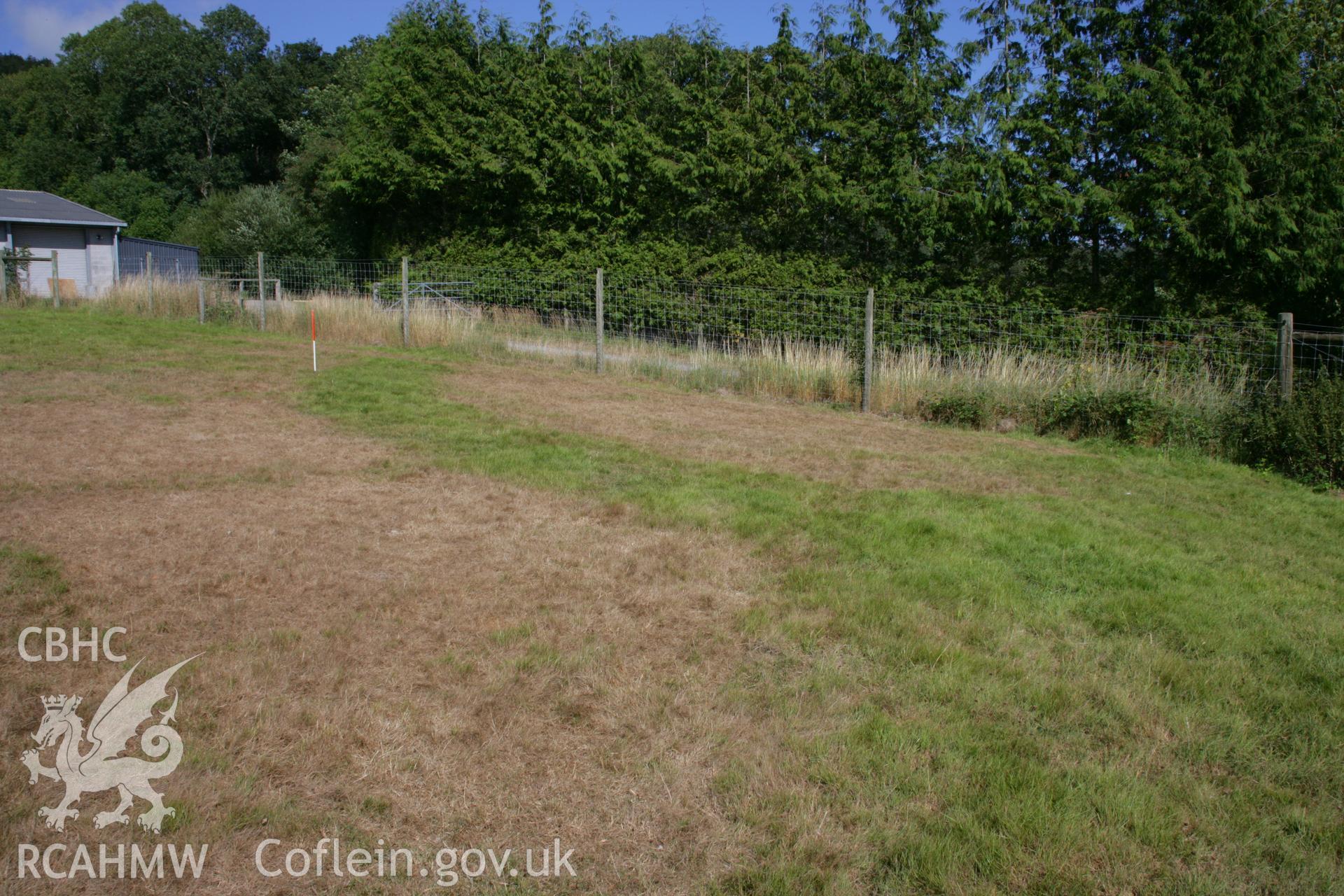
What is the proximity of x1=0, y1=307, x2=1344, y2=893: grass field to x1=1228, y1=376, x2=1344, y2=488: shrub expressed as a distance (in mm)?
807

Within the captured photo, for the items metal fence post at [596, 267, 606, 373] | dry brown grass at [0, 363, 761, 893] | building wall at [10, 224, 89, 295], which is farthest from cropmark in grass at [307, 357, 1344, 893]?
building wall at [10, 224, 89, 295]

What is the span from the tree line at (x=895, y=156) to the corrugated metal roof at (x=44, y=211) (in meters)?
7.49

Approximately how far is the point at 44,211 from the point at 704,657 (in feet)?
113

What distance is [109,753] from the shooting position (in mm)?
3115

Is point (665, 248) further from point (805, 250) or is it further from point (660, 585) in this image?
point (660, 585)

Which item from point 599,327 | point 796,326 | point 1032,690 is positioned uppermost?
point 796,326

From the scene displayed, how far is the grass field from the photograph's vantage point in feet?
9.37

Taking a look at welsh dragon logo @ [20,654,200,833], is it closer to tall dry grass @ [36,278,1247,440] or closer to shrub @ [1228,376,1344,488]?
shrub @ [1228,376,1344,488]

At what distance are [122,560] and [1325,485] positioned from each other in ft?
30.3

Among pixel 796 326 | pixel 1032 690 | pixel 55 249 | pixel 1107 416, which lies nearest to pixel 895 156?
pixel 796 326

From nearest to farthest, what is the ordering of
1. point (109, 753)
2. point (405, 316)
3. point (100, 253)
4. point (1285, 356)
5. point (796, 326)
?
1. point (109, 753)
2. point (1285, 356)
3. point (796, 326)
4. point (405, 316)
5. point (100, 253)

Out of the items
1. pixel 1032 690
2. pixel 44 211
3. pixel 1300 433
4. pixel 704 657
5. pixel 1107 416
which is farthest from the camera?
pixel 44 211

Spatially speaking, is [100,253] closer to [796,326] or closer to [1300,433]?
[796,326]

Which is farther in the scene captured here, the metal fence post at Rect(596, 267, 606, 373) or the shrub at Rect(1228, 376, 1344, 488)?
→ the metal fence post at Rect(596, 267, 606, 373)
